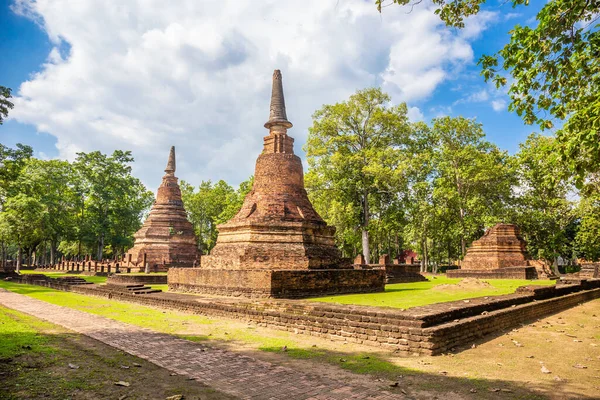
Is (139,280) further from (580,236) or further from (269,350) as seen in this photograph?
(580,236)

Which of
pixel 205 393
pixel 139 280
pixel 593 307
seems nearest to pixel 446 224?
pixel 593 307

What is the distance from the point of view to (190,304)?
11500 millimetres

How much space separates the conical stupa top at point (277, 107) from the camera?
18.2 metres

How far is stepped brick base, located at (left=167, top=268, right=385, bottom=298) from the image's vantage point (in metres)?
12.5

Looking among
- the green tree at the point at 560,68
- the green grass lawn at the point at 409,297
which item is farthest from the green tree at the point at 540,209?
the green tree at the point at 560,68

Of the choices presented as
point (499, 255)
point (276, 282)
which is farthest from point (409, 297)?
point (499, 255)

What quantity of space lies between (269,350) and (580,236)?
1123 inches

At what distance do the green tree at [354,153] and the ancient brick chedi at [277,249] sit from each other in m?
11.3

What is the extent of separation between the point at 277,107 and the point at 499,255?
61.0 ft

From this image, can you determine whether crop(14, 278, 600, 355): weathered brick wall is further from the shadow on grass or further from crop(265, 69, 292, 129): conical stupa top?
crop(265, 69, 292, 129): conical stupa top

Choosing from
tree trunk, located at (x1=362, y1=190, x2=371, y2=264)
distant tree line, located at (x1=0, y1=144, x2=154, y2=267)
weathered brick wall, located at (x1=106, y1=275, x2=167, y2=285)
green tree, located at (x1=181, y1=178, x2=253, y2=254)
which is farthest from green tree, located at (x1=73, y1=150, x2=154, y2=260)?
tree trunk, located at (x1=362, y1=190, x2=371, y2=264)

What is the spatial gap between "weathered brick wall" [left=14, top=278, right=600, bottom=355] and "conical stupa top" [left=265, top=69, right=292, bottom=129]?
896 cm

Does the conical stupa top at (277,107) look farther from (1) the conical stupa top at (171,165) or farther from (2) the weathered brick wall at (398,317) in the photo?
(1) the conical stupa top at (171,165)

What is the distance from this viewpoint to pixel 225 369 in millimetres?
5633
